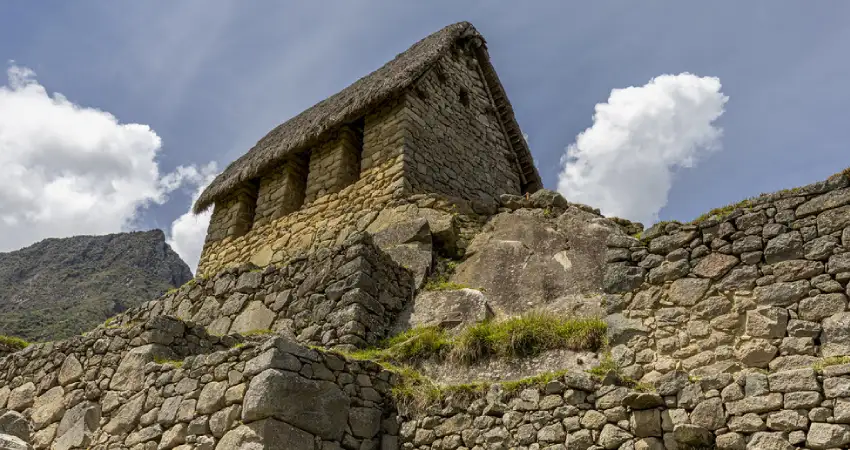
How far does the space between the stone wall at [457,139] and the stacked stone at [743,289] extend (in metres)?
5.04

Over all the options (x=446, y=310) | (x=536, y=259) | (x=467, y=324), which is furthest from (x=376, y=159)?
(x=467, y=324)

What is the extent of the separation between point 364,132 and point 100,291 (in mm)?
33832

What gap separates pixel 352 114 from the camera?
11.6 meters

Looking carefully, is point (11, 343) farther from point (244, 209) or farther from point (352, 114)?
point (352, 114)

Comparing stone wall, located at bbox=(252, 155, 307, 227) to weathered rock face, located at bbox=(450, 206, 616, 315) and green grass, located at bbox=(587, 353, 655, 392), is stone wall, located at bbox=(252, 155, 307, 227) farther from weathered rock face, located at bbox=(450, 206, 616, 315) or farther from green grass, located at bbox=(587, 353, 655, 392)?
green grass, located at bbox=(587, 353, 655, 392)

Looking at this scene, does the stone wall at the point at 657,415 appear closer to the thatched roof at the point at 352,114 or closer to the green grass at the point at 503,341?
the green grass at the point at 503,341

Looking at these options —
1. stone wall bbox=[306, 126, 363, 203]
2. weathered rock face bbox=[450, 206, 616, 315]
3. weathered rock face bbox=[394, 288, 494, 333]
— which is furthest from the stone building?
weathered rock face bbox=[394, 288, 494, 333]

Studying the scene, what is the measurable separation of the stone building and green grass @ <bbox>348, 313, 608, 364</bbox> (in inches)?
130

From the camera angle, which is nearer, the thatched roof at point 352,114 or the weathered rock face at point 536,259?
the weathered rock face at point 536,259

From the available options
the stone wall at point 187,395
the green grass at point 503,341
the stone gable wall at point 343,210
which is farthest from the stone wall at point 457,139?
the stone wall at point 187,395

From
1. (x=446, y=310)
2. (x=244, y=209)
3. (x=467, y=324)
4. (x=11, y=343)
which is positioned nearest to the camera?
(x=467, y=324)

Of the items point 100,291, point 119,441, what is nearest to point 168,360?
point 119,441

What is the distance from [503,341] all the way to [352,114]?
6.11 meters

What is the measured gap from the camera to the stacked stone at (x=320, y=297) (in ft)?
25.2
